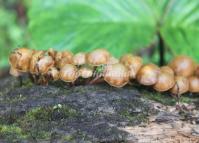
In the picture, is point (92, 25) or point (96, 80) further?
point (92, 25)

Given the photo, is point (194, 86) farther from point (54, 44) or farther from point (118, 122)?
point (54, 44)

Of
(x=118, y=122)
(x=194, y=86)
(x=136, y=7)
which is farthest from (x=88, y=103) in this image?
(x=136, y=7)

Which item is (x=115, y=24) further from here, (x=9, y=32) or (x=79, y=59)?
(x=9, y=32)

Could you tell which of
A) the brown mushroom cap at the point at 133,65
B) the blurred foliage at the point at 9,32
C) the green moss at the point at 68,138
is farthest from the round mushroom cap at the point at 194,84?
the blurred foliage at the point at 9,32

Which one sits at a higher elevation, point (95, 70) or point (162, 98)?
point (95, 70)

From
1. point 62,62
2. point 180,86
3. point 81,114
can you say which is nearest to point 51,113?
point 81,114

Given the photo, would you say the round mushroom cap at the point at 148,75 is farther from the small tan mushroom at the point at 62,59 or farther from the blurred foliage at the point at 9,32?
the blurred foliage at the point at 9,32
